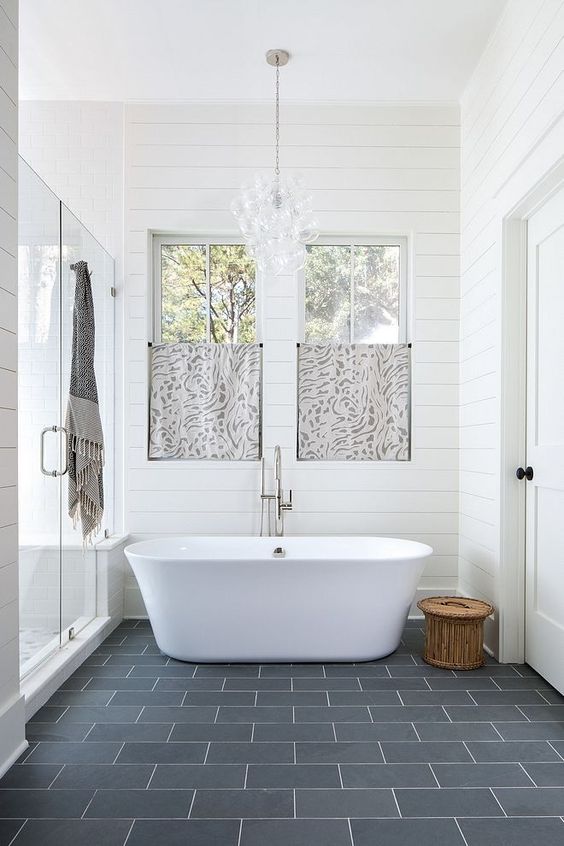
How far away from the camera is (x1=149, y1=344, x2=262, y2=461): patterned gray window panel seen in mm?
4320

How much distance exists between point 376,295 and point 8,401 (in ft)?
8.85

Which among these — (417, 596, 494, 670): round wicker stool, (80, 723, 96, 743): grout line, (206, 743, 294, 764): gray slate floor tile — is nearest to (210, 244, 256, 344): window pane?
(417, 596, 494, 670): round wicker stool

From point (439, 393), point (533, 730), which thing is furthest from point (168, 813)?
point (439, 393)

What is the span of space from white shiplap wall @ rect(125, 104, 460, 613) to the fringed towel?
2.07ft

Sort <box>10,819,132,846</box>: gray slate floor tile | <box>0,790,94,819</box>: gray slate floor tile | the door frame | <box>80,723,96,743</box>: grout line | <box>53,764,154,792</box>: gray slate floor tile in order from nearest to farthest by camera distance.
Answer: <box>10,819,132,846</box>: gray slate floor tile, <box>0,790,94,819</box>: gray slate floor tile, <box>53,764,154,792</box>: gray slate floor tile, <box>80,723,96,743</box>: grout line, the door frame

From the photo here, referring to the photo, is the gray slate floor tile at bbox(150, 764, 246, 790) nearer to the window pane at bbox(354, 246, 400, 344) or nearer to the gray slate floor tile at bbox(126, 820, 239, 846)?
the gray slate floor tile at bbox(126, 820, 239, 846)

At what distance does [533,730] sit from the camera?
103 inches

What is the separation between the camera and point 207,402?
434cm

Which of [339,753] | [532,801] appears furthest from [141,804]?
[532,801]

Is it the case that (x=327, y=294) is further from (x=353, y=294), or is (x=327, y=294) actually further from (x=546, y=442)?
(x=546, y=442)

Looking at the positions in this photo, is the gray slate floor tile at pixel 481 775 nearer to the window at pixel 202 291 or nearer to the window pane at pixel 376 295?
the window pane at pixel 376 295

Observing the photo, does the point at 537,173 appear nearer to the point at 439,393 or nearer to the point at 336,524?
the point at 439,393

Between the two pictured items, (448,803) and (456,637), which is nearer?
(448,803)

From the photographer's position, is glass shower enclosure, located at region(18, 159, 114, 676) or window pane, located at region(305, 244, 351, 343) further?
window pane, located at region(305, 244, 351, 343)
